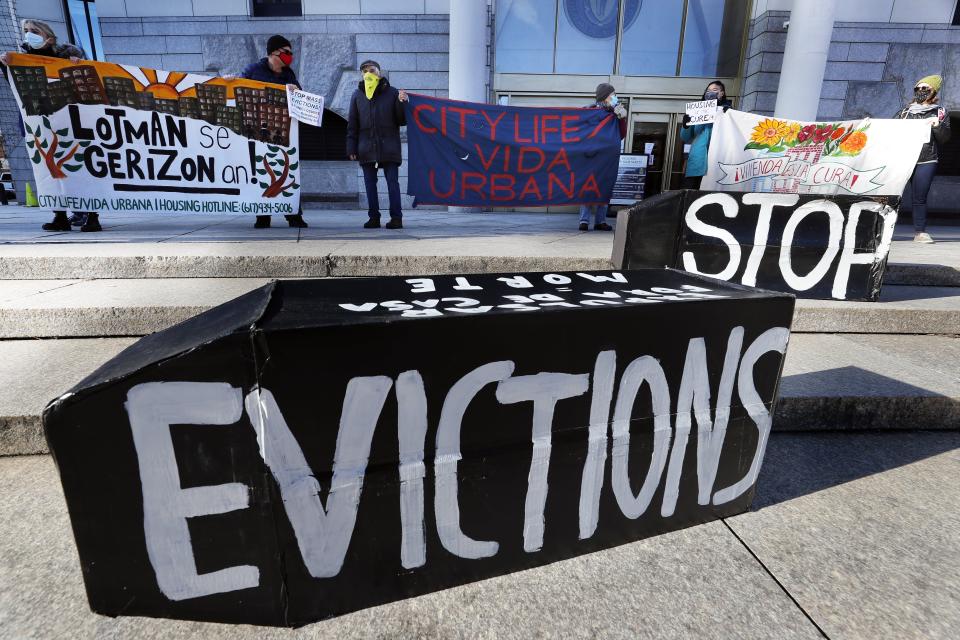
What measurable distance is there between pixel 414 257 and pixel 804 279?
263 cm

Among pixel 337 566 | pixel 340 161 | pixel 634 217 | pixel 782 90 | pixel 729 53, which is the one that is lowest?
pixel 337 566

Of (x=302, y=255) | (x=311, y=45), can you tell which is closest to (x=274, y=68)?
(x=302, y=255)

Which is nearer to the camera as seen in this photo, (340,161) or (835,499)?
(835,499)

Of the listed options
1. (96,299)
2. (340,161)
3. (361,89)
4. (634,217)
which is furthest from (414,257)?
(340,161)

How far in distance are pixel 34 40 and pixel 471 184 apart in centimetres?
433

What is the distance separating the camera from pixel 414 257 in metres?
3.33

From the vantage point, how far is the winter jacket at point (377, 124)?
5.20 metres

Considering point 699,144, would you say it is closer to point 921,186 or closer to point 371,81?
point 921,186

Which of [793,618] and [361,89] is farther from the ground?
[361,89]

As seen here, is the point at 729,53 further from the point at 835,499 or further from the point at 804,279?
the point at 835,499

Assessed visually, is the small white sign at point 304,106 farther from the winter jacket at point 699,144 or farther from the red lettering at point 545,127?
the winter jacket at point 699,144

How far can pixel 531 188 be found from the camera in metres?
5.64

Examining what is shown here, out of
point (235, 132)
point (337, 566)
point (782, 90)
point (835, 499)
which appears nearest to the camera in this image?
point (337, 566)

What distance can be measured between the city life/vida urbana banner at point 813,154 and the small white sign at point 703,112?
150 millimetres
